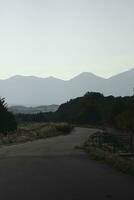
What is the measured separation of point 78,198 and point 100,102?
398 ft

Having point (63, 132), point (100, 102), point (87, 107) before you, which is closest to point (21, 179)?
point (63, 132)

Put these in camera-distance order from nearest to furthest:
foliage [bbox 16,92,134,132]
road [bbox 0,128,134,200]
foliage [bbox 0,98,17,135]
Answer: road [bbox 0,128,134,200] → foliage [bbox 0,98,17,135] → foliage [bbox 16,92,134,132]

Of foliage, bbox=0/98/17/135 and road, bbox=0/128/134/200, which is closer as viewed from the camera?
road, bbox=0/128/134/200

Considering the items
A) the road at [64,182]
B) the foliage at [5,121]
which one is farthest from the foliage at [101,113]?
the road at [64,182]

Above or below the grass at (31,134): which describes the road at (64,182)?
below

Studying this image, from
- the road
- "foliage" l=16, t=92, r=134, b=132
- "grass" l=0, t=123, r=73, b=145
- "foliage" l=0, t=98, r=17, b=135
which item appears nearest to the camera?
Answer: the road

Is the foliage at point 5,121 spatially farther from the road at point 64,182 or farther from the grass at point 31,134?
the road at point 64,182

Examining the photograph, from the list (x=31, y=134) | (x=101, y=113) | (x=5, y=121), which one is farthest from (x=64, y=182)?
(x=101, y=113)

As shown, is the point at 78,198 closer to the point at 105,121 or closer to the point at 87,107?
the point at 105,121

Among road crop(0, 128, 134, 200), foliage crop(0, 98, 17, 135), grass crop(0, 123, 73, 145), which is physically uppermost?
foliage crop(0, 98, 17, 135)

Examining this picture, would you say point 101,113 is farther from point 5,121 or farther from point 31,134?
point 31,134

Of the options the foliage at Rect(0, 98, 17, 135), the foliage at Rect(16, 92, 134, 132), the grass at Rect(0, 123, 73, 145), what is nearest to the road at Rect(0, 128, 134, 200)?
the grass at Rect(0, 123, 73, 145)

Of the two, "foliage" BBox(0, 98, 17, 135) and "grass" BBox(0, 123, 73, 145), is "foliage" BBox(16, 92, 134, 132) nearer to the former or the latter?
"grass" BBox(0, 123, 73, 145)

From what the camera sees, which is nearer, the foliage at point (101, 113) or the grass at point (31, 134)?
the grass at point (31, 134)
